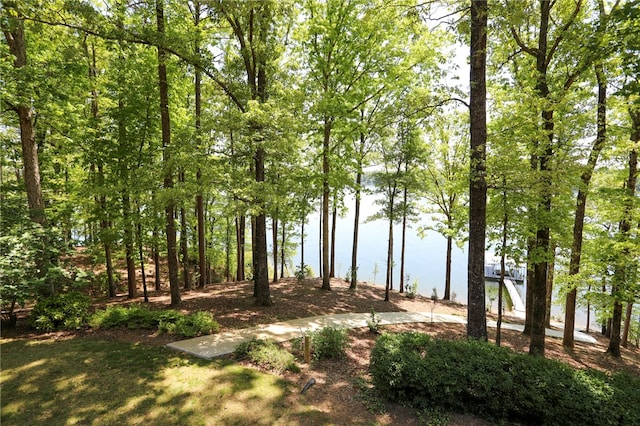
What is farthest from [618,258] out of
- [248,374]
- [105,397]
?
[105,397]

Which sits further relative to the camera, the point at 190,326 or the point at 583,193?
the point at 583,193

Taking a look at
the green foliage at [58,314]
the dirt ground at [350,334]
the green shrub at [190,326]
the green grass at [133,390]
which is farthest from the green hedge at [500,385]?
the green foliage at [58,314]

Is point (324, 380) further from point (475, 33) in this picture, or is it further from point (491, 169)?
point (475, 33)

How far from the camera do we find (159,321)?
7906 millimetres

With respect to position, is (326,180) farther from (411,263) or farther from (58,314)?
(411,263)

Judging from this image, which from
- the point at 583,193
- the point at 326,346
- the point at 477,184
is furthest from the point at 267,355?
the point at 583,193

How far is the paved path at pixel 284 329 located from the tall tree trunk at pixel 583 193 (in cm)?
237

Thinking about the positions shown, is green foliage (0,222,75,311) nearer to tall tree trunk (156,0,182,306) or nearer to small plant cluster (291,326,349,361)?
tall tree trunk (156,0,182,306)

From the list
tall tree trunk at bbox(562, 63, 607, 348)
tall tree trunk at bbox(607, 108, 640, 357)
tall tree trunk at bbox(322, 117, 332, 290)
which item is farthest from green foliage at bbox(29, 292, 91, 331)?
tall tree trunk at bbox(607, 108, 640, 357)

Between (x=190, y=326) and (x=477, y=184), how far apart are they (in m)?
7.99

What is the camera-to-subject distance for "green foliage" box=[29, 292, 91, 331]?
7414 mm

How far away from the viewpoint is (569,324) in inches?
403

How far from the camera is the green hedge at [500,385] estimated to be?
166 inches

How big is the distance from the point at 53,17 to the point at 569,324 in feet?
57.2
